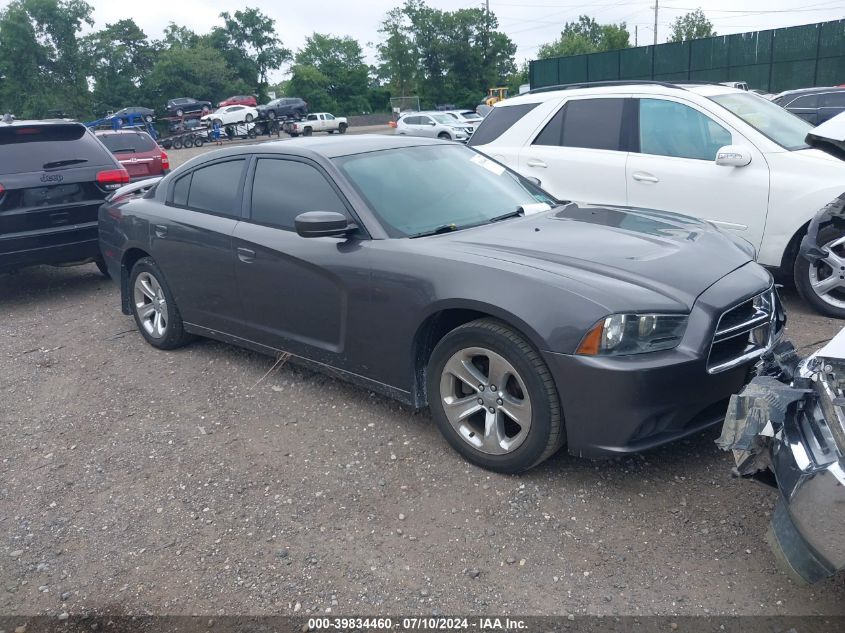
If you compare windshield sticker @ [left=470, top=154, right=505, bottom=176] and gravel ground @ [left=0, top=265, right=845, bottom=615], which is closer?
gravel ground @ [left=0, top=265, right=845, bottom=615]

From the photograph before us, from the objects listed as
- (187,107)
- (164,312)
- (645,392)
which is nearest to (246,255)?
(164,312)

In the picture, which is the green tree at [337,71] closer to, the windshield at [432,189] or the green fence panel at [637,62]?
the green fence panel at [637,62]

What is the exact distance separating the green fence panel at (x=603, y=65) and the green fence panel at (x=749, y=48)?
5.05 m

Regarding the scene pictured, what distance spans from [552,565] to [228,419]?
2312 millimetres

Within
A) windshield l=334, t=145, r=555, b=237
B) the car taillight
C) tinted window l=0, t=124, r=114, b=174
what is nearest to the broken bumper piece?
windshield l=334, t=145, r=555, b=237

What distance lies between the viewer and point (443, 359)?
3699 mm

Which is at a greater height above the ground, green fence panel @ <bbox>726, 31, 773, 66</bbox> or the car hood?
green fence panel @ <bbox>726, 31, 773, 66</bbox>

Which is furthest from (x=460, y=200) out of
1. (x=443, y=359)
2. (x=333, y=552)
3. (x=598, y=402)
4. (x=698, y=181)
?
Result: (x=698, y=181)

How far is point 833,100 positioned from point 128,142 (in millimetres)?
14755

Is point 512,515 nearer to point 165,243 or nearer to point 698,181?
point 165,243

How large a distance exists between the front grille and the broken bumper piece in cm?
43

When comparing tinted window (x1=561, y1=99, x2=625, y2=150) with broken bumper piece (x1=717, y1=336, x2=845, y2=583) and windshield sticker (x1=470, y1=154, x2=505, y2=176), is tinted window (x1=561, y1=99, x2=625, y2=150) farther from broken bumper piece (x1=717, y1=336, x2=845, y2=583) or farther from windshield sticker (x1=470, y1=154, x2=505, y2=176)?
broken bumper piece (x1=717, y1=336, x2=845, y2=583)

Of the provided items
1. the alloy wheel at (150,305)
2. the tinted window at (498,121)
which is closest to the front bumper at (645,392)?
the alloy wheel at (150,305)

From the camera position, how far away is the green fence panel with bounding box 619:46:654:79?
116ft
